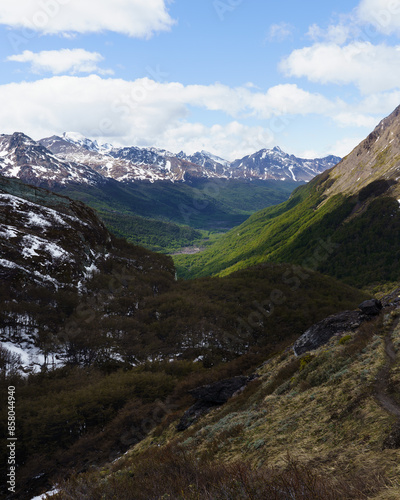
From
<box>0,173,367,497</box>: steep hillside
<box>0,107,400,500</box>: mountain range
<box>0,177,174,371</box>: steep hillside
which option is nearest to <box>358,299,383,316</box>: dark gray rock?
<box>0,107,400,500</box>: mountain range

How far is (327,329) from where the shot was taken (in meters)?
28.8

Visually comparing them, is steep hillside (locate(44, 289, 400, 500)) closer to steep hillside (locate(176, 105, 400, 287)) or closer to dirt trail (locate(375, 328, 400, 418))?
dirt trail (locate(375, 328, 400, 418))

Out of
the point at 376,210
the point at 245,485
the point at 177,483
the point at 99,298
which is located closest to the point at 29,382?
the point at 99,298

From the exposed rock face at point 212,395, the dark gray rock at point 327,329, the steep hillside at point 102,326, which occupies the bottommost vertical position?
the exposed rock face at point 212,395

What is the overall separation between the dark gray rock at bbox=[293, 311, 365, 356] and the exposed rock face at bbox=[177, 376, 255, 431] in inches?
287

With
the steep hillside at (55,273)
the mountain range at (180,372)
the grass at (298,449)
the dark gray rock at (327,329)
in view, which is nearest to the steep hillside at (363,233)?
the mountain range at (180,372)

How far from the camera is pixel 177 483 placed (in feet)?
31.2

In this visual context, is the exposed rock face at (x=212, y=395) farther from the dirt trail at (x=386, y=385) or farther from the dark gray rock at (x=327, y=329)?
the dirt trail at (x=386, y=385)

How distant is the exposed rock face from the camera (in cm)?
2716

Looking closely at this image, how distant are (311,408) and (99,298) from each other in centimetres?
5999

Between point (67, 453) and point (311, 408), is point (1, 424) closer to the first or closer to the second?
point (67, 453)

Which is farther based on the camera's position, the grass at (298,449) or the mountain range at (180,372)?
the mountain range at (180,372)

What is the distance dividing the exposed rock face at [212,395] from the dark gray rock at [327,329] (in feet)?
23.9

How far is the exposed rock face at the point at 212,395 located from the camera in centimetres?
2716
